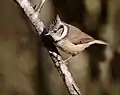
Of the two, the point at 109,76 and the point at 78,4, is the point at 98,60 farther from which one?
the point at 78,4

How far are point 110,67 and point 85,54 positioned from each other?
238 mm

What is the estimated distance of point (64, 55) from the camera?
304cm

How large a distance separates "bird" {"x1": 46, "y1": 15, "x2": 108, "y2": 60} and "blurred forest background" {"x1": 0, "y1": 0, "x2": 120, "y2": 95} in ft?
2.91

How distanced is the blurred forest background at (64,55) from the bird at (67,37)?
89 cm

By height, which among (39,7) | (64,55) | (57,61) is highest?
(64,55)

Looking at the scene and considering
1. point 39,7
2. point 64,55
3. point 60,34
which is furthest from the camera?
point 64,55

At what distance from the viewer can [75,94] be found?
1733 millimetres

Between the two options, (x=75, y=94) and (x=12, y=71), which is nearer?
(x=75, y=94)

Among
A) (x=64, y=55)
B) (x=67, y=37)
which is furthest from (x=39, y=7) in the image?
(x=64, y=55)

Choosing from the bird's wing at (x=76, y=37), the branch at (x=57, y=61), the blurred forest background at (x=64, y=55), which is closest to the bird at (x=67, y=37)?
the bird's wing at (x=76, y=37)

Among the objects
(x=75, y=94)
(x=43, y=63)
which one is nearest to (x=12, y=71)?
(x=43, y=63)

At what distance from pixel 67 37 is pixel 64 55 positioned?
95 centimetres

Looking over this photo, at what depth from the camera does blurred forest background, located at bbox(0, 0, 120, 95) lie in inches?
121

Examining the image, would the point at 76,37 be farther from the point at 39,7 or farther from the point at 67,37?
the point at 39,7
